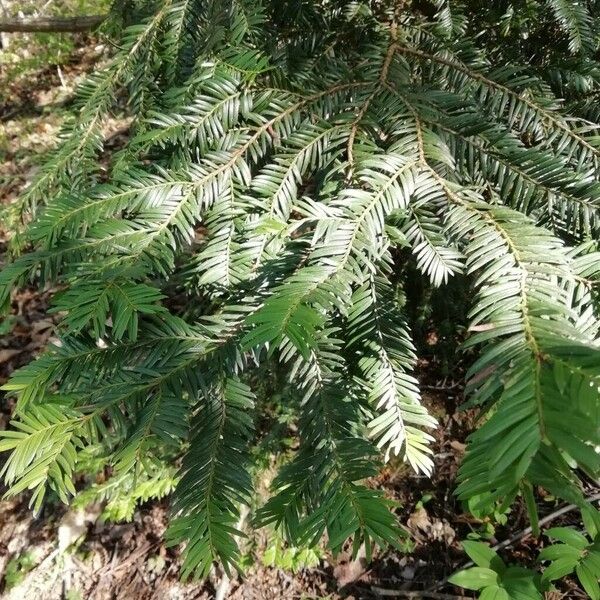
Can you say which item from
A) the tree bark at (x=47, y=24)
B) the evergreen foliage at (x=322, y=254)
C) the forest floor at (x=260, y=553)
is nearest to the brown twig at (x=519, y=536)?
the forest floor at (x=260, y=553)

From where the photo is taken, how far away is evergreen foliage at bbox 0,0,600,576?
0.82m

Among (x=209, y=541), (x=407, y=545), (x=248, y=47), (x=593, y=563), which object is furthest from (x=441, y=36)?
(x=407, y=545)

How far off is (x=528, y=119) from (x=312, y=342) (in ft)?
3.25

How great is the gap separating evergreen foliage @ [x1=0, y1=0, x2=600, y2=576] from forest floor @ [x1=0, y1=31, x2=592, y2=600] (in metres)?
0.98

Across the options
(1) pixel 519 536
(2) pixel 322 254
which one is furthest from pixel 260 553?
(2) pixel 322 254

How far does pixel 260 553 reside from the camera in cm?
222

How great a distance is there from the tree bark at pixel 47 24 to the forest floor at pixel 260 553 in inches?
46.1

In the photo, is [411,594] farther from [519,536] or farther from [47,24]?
[47,24]

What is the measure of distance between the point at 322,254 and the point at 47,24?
286 cm

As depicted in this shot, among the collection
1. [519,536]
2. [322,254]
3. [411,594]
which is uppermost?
[322,254]

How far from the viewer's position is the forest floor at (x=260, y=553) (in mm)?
2064

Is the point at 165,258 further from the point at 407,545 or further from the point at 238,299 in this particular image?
the point at 407,545

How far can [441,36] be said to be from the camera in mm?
1513

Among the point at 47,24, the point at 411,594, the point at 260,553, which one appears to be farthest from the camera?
the point at 47,24
